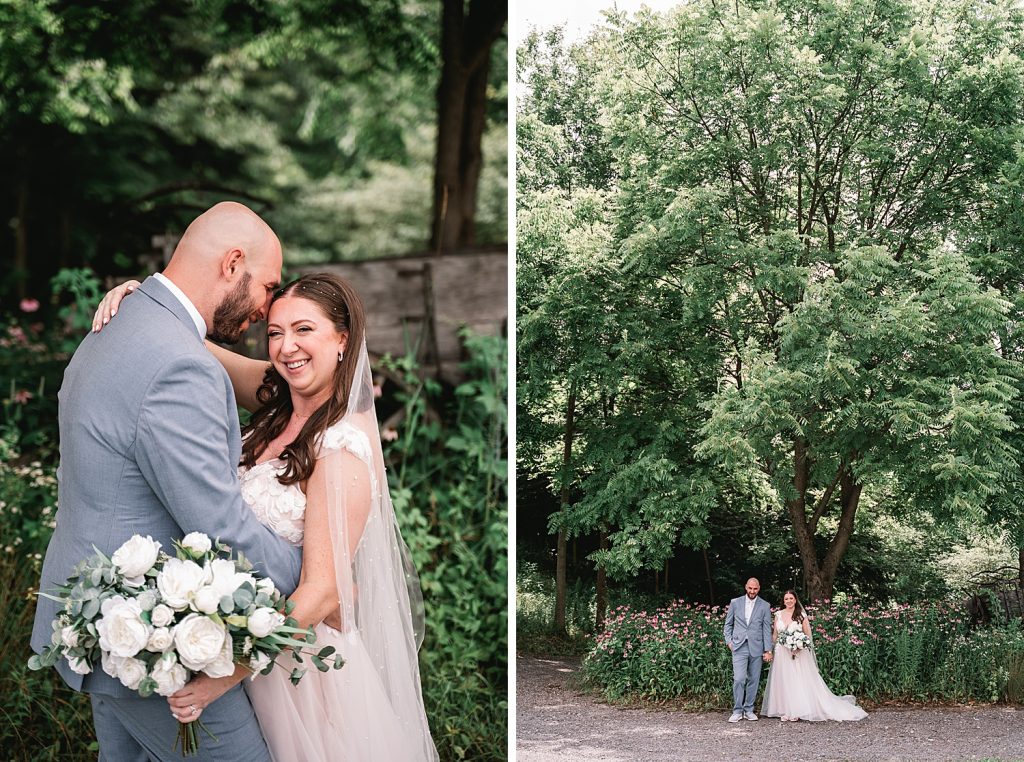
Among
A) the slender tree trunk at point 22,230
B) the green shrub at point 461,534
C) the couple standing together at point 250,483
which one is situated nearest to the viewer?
the couple standing together at point 250,483

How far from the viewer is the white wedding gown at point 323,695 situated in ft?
8.43

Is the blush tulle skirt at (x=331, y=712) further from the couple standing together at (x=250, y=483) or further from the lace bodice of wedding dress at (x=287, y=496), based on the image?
the lace bodice of wedding dress at (x=287, y=496)

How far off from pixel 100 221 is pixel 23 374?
2012 millimetres

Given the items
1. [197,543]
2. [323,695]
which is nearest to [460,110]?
[323,695]

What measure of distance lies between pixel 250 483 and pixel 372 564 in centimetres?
46

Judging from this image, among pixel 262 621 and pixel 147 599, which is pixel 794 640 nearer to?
pixel 262 621

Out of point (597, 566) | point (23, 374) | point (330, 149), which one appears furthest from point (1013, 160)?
point (330, 149)

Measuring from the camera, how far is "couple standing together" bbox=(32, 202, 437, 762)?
2.23m

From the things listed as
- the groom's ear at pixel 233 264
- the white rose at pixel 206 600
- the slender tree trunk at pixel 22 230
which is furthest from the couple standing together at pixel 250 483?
the slender tree trunk at pixel 22 230

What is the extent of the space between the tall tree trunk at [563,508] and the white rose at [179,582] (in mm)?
Result: 3921

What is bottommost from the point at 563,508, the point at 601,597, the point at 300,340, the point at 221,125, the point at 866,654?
the point at 866,654

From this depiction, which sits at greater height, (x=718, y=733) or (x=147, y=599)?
(x=147, y=599)

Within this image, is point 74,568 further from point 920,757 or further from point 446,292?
point 920,757

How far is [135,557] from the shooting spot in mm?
2086
